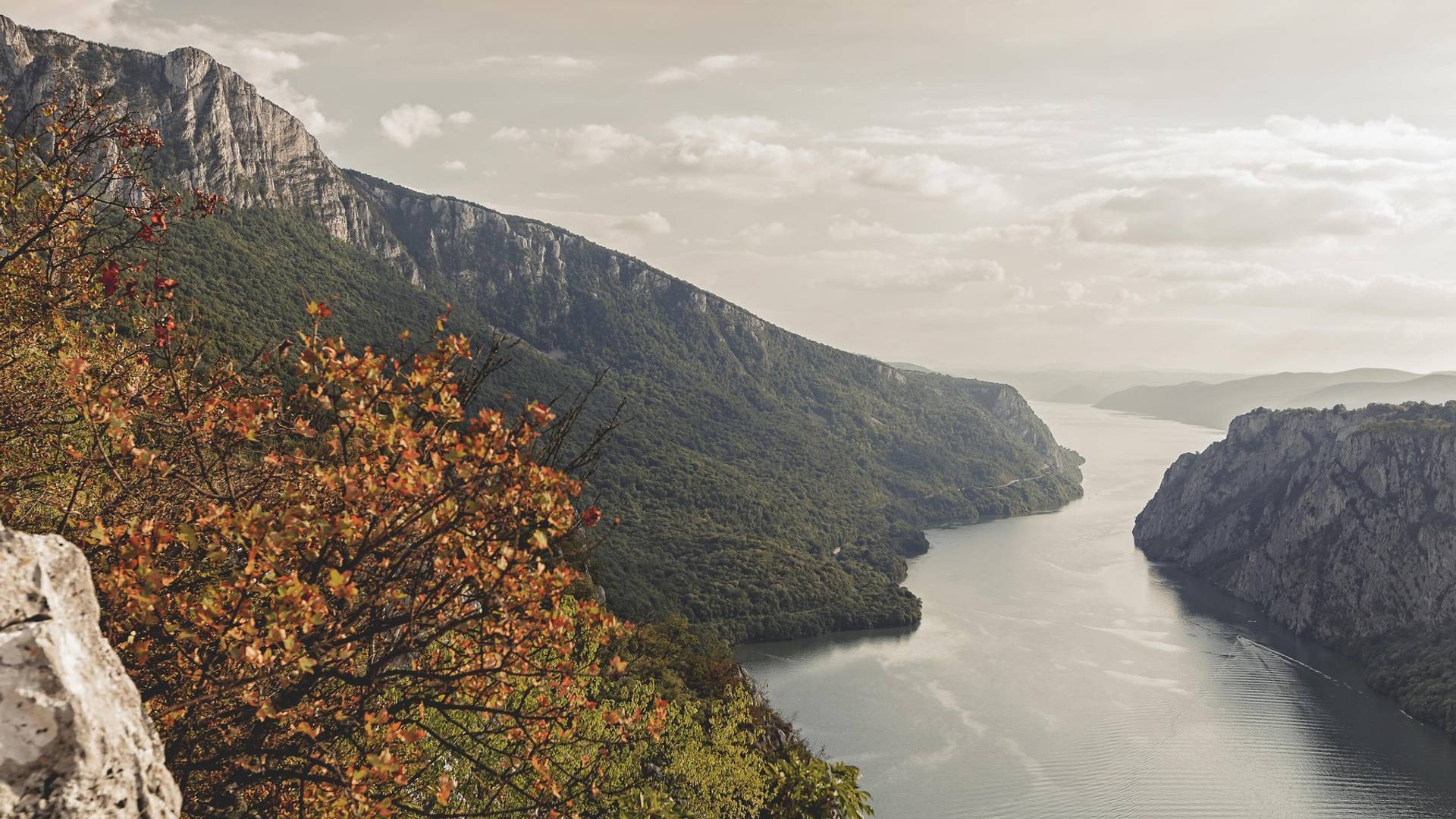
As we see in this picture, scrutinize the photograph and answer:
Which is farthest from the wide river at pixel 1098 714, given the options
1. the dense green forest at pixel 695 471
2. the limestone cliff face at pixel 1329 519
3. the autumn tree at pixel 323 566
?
the autumn tree at pixel 323 566

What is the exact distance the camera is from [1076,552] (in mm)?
140250

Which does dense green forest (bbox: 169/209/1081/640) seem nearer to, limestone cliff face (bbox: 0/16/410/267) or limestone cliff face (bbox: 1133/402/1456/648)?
limestone cliff face (bbox: 0/16/410/267)

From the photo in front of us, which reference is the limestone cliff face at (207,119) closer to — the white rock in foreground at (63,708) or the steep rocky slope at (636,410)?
the steep rocky slope at (636,410)

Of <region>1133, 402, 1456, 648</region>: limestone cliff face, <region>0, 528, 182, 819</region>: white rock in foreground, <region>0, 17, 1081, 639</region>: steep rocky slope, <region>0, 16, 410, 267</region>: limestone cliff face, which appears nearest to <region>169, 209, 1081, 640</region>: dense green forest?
<region>0, 17, 1081, 639</region>: steep rocky slope

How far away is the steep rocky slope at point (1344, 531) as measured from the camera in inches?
3888

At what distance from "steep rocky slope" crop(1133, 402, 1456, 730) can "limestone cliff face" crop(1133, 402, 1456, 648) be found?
186 mm

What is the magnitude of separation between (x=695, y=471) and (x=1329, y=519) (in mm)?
98239

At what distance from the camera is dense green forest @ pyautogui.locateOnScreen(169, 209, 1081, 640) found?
96.7 meters

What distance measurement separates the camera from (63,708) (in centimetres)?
355

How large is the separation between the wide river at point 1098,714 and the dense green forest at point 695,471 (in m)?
10.1

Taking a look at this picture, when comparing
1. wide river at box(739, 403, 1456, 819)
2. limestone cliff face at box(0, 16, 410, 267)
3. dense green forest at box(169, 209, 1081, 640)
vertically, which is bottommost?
wide river at box(739, 403, 1456, 819)

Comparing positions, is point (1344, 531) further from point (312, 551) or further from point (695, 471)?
point (312, 551)

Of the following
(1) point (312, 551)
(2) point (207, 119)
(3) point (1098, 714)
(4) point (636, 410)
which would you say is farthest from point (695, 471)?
(1) point (312, 551)

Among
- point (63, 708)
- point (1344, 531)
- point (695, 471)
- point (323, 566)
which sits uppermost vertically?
point (323, 566)
